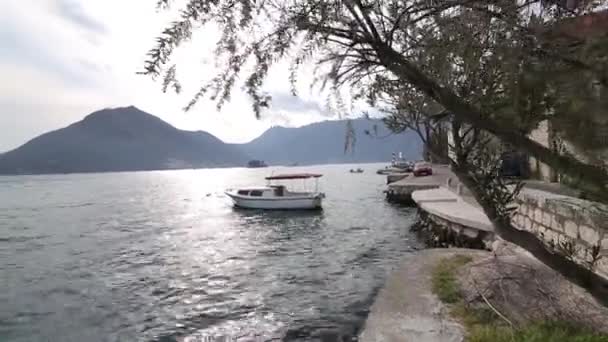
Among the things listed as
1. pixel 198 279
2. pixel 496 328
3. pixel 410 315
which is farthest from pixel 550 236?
pixel 198 279

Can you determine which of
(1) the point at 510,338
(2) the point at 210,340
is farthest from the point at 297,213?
(1) the point at 510,338

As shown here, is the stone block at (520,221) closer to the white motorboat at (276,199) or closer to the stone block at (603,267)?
the stone block at (603,267)

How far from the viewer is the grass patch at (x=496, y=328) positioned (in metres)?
5.39

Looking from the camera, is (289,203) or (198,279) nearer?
(198,279)

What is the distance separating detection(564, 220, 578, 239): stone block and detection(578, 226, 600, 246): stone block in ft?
0.54

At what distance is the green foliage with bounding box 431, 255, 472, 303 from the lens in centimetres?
805

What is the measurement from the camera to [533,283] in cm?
751

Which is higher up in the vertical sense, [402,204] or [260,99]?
[260,99]

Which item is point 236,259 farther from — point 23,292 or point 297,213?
point 297,213

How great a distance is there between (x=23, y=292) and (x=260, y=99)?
612 inches

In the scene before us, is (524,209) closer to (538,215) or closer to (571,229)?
(538,215)

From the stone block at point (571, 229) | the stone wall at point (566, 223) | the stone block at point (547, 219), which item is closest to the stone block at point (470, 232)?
the stone wall at point (566, 223)

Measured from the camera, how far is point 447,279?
9.17 m

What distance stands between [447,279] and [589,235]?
3.04 m
